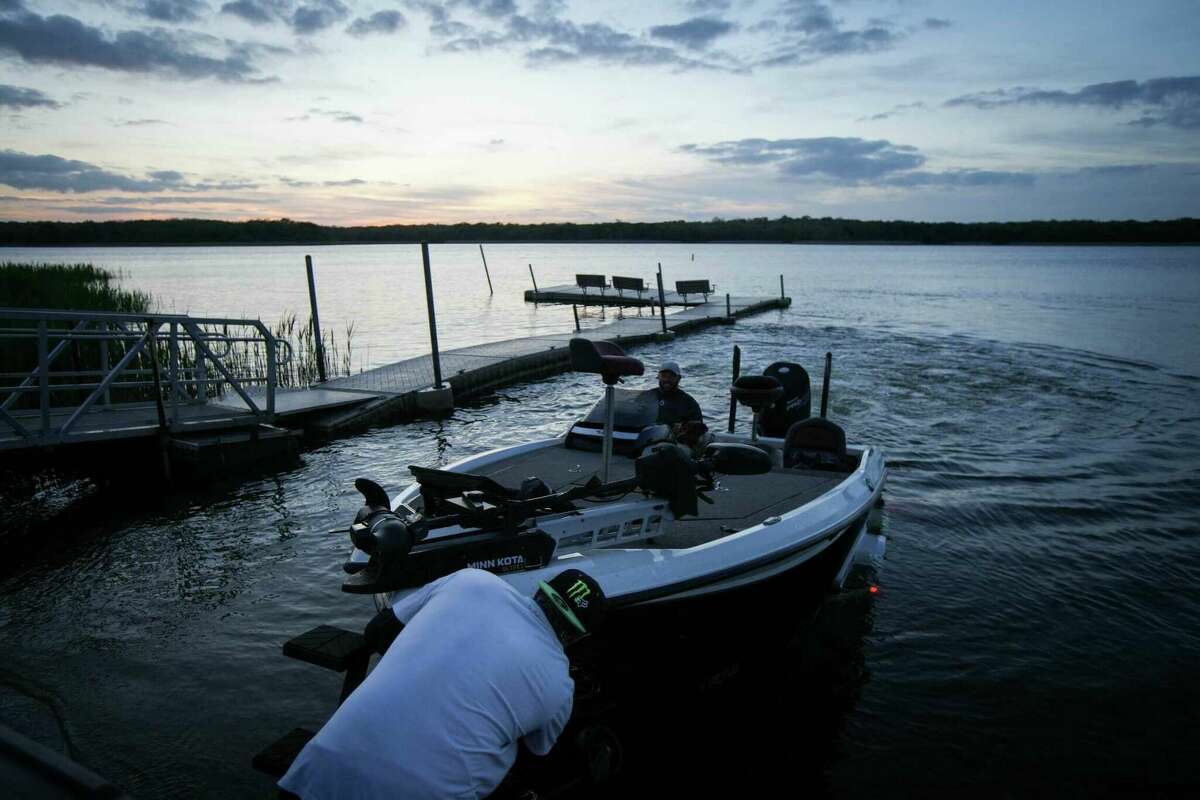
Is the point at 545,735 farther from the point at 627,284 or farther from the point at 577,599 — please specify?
the point at 627,284

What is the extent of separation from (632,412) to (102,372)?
7.80 meters

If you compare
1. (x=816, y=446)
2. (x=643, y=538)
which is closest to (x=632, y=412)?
(x=816, y=446)

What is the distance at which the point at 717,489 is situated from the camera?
6.27m

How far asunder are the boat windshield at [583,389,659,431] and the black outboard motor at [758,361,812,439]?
7.22 ft

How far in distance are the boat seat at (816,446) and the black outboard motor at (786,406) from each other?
1.27 m

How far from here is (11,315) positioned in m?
8.28

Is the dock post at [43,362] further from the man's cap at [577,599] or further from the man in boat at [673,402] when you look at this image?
the man's cap at [577,599]

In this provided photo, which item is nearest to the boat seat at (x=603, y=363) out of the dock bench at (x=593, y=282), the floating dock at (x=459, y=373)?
the floating dock at (x=459, y=373)

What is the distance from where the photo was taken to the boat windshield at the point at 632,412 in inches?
283

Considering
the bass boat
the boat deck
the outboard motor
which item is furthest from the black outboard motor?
the outboard motor

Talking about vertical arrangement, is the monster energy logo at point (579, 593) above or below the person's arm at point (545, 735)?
above

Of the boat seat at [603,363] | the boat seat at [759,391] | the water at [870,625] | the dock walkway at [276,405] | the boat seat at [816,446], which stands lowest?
the water at [870,625]

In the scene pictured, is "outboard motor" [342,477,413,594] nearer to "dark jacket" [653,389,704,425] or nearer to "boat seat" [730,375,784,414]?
"dark jacket" [653,389,704,425]

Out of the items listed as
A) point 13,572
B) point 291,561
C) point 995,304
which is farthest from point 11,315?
point 995,304
